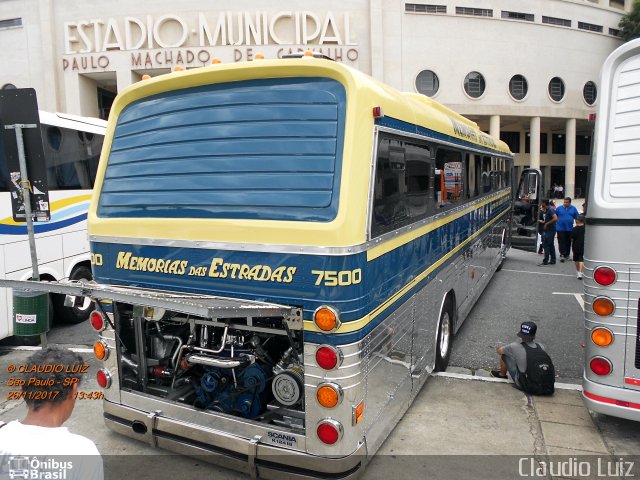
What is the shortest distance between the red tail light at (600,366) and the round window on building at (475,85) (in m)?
34.6

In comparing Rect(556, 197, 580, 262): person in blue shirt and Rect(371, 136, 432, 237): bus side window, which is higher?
Rect(371, 136, 432, 237): bus side window

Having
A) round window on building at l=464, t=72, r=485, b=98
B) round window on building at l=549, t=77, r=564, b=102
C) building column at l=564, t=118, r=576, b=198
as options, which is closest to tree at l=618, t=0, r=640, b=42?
round window on building at l=549, t=77, r=564, b=102

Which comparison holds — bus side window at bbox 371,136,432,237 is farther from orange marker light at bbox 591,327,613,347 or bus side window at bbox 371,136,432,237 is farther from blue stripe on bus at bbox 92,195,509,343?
orange marker light at bbox 591,327,613,347

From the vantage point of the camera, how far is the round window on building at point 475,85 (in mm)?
35562

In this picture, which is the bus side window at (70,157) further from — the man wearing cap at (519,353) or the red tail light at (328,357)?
the man wearing cap at (519,353)

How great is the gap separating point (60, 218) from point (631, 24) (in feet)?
155

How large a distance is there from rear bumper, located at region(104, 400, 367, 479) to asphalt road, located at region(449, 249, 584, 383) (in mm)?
3322

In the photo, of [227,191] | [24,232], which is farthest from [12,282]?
[24,232]

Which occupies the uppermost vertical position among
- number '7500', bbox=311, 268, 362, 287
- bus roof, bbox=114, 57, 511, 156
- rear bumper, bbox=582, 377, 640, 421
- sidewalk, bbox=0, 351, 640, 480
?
bus roof, bbox=114, 57, 511, 156

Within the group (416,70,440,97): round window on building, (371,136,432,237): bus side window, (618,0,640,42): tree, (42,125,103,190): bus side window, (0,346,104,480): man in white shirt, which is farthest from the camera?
(618,0,640,42): tree

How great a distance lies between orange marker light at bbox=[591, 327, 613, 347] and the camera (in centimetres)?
397

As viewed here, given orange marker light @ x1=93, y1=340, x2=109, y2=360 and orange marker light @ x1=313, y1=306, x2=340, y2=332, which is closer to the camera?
orange marker light @ x1=313, y1=306, x2=340, y2=332

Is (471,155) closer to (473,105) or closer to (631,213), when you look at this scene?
(631,213)

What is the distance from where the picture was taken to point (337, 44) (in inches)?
1268
